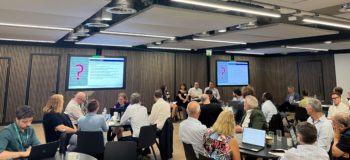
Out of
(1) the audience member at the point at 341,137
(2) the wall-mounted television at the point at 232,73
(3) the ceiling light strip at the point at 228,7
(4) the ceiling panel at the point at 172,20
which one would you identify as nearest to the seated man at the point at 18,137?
(4) the ceiling panel at the point at 172,20

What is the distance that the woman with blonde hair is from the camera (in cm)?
248

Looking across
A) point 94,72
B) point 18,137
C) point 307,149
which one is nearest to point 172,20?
point 18,137

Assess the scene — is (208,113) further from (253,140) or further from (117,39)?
(117,39)

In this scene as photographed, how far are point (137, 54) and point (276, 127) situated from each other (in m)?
6.60

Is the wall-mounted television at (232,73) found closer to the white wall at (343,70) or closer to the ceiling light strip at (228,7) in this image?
the white wall at (343,70)

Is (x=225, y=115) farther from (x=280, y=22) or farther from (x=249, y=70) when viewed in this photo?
(x=249, y=70)

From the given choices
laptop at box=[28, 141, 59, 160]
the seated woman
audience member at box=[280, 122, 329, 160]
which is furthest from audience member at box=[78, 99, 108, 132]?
audience member at box=[280, 122, 329, 160]

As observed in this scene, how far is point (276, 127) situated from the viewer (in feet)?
15.6

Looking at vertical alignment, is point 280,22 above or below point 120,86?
above

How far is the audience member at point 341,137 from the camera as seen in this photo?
2.53 m

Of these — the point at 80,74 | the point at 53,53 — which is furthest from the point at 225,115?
the point at 53,53

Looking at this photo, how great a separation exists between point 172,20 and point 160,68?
5.85 meters

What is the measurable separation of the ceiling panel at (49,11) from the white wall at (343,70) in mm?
11015

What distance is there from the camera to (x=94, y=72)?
28.4ft
